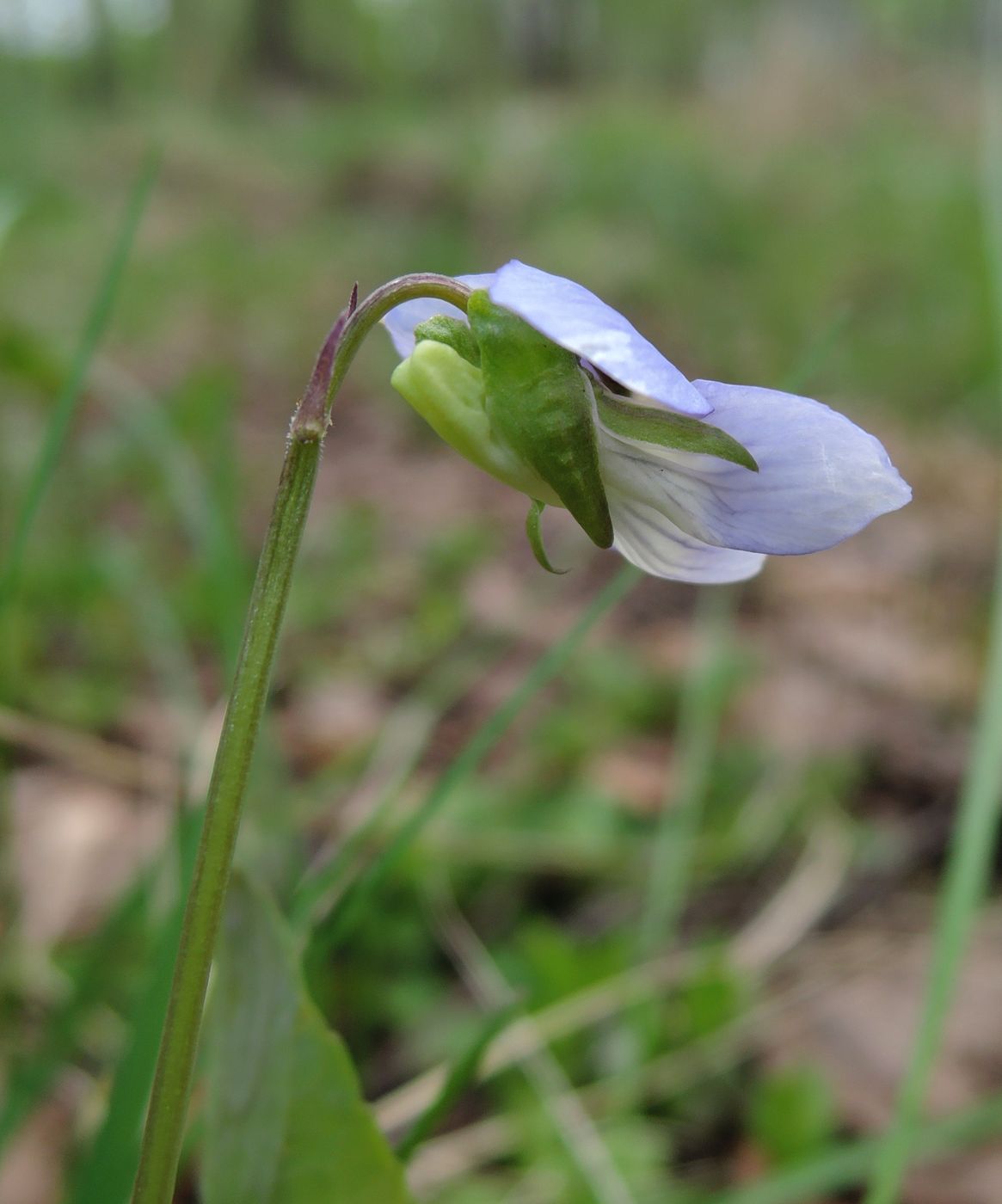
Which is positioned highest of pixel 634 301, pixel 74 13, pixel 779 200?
pixel 74 13

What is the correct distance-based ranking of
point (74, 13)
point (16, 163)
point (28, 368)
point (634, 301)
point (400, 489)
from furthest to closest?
1. point (74, 13)
2. point (16, 163)
3. point (634, 301)
4. point (400, 489)
5. point (28, 368)

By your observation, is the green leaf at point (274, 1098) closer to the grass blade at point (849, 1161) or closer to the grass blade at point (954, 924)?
the grass blade at point (954, 924)

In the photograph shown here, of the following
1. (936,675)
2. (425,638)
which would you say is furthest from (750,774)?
(425,638)

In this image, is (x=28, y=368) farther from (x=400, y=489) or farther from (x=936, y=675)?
(x=400, y=489)

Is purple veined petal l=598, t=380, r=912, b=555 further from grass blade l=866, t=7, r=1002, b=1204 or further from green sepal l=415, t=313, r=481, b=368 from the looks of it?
grass blade l=866, t=7, r=1002, b=1204

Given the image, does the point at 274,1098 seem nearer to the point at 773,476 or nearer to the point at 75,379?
the point at 773,476
